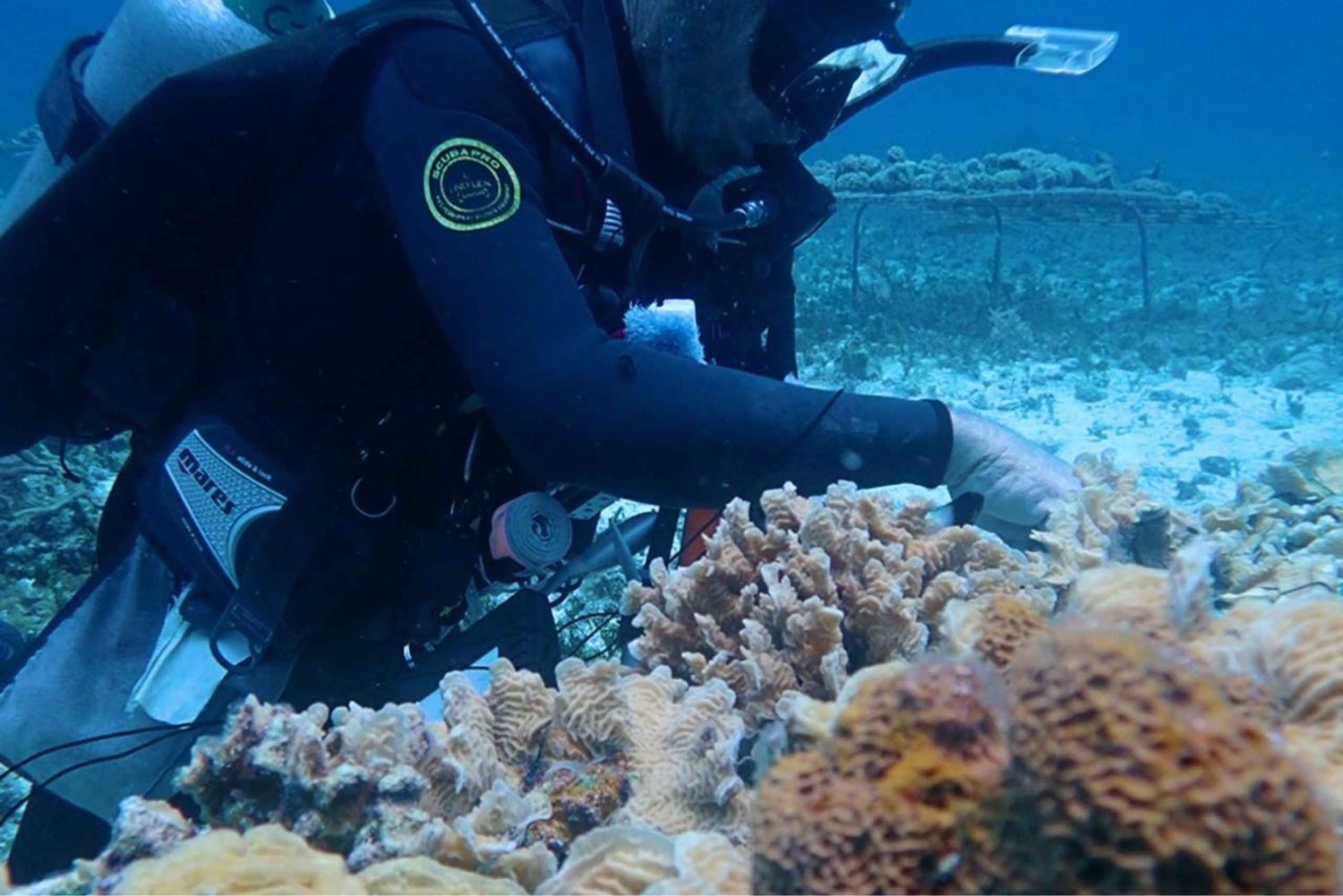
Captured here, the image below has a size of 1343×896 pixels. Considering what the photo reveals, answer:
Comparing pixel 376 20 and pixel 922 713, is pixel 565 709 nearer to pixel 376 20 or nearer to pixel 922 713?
pixel 922 713

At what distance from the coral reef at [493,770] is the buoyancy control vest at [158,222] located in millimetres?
1506

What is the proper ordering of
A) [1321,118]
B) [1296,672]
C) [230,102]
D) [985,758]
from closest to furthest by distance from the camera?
1. [985,758]
2. [1296,672]
3. [230,102]
4. [1321,118]

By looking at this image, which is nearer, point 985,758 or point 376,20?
point 985,758

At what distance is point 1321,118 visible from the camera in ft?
290

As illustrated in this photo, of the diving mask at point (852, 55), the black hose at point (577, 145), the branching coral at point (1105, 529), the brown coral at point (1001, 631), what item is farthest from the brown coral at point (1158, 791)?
the diving mask at point (852, 55)

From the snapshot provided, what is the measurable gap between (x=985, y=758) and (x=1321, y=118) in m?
116

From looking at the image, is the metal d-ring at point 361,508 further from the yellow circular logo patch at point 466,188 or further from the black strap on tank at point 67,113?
the black strap on tank at point 67,113

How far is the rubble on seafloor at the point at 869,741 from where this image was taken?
0.68 meters

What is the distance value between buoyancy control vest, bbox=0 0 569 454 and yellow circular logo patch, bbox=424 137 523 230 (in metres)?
0.44

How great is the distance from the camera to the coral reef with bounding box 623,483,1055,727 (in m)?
1.93

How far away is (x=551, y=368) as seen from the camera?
6.31 feet

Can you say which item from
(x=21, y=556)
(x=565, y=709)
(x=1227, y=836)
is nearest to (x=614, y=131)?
(x=565, y=709)

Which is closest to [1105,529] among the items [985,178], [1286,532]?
[1286,532]

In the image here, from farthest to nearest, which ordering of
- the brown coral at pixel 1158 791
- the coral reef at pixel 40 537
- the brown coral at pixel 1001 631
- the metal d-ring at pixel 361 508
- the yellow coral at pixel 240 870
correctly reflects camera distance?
the coral reef at pixel 40 537 → the metal d-ring at pixel 361 508 → the yellow coral at pixel 240 870 → the brown coral at pixel 1001 631 → the brown coral at pixel 1158 791
